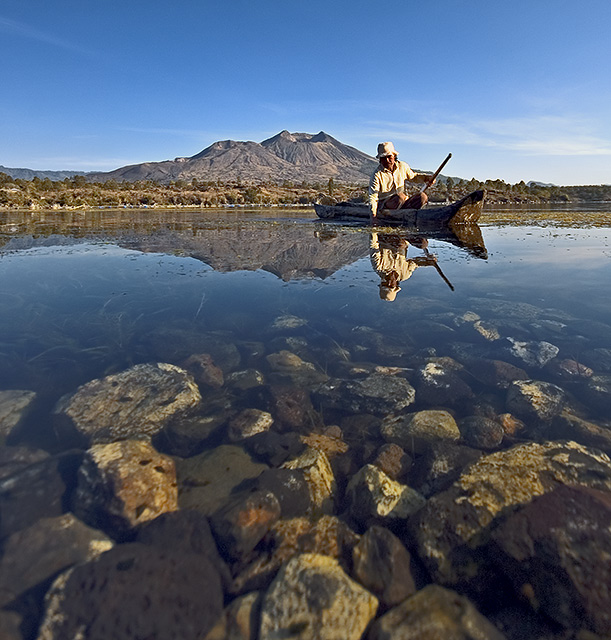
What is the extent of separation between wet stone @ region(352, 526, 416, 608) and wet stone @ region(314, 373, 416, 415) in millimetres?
1362

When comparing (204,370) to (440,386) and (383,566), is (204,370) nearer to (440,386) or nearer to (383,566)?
(440,386)

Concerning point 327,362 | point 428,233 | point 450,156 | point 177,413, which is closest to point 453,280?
point 327,362

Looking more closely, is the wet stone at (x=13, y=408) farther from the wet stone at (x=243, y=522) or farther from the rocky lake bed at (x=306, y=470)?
the wet stone at (x=243, y=522)

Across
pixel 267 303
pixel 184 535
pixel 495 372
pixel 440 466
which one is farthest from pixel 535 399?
pixel 267 303

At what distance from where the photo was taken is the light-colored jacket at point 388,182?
17906 mm

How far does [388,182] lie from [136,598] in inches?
756

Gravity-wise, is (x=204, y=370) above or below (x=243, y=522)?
above

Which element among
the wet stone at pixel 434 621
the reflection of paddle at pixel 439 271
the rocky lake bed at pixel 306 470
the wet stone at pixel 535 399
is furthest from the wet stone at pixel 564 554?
the reflection of paddle at pixel 439 271

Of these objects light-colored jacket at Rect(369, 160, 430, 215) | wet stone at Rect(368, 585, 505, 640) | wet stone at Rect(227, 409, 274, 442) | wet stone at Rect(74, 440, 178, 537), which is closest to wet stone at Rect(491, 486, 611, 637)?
wet stone at Rect(368, 585, 505, 640)

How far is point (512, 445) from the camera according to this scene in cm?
298

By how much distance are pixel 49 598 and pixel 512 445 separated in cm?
323

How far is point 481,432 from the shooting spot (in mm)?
3127

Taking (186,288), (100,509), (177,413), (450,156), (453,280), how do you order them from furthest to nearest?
(450,156) → (453,280) → (186,288) → (177,413) → (100,509)

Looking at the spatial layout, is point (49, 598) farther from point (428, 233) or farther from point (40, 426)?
point (428, 233)
